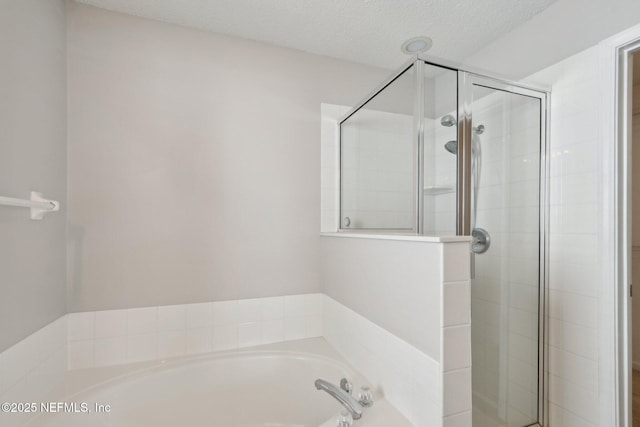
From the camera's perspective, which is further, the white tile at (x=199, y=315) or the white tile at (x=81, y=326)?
the white tile at (x=199, y=315)

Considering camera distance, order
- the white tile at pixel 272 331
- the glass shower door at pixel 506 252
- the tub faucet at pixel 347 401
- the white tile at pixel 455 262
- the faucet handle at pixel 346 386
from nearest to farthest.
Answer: the white tile at pixel 455 262 < the tub faucet at pixel 347 401 < the faucet handle at pixel 346 386 < the glass shower door at pixel 506 252 < the white tile at pixel 272 331

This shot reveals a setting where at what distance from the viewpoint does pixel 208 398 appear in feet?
5.09

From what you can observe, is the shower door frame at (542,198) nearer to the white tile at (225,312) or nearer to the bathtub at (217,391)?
the bathtub at (217,391)

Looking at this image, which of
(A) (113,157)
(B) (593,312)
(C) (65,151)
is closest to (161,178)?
(A) (113,157)

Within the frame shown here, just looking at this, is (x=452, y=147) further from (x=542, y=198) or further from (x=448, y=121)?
(x=542, y=198)

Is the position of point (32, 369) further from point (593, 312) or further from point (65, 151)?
point (593, 312)

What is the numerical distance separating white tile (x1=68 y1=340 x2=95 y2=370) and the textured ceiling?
1.76 m

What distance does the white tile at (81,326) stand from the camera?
1.50 metres

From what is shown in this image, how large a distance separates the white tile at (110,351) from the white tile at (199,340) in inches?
12.5

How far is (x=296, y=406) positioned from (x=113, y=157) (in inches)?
65.0

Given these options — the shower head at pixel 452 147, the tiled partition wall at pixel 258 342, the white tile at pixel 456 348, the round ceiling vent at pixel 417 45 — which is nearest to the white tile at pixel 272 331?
the tiled partition wall at pixel 258 342

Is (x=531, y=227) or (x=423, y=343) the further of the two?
(x=531, y=227)

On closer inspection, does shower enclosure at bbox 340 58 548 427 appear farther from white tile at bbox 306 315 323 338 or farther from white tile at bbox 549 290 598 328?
white tile at bbox 306 315 323 338

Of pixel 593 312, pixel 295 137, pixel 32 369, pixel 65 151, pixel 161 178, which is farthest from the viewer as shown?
pixel 295 137
